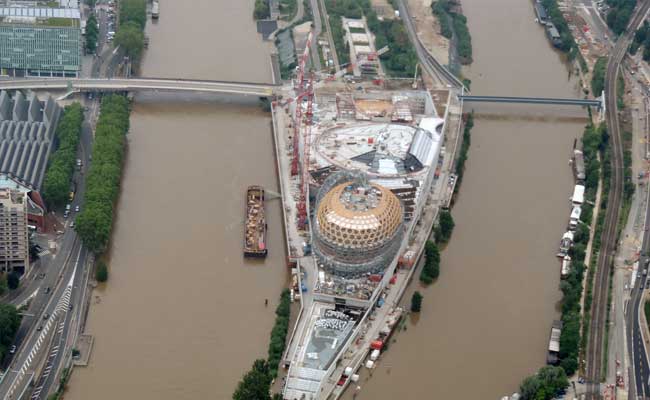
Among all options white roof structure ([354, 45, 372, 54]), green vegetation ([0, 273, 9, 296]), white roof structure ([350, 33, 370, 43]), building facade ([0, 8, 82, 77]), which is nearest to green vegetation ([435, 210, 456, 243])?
white roof structure ([354, 45, 372, 54])

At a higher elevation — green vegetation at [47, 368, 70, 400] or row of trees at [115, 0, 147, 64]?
row of trees at [115, 0, 147, 64]

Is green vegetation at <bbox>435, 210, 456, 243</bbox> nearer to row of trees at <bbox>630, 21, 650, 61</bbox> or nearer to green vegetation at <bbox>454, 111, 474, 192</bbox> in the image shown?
green vegetation at <bbox>454, 111, 474, 192</bbox>

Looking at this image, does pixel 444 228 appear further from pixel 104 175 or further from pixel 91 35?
pixel 91 35

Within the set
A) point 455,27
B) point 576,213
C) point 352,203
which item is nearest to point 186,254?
point 352,203

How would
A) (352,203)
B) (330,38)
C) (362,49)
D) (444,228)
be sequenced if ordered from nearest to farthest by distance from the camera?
(352,203) → (444,228) → (362,49) → (330,38)

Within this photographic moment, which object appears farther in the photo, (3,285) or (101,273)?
(101,273)

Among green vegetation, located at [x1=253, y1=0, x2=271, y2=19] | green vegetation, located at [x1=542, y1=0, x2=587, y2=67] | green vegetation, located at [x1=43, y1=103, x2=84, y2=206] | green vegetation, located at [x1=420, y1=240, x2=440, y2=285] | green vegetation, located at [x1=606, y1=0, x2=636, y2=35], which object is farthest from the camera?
green vegetation, located at [x1=253, y1=0, x2=271, y2=19]

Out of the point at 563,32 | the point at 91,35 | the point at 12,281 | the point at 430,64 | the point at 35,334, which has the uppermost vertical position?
the point at 563,32

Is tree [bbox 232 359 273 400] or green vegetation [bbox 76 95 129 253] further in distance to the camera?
green vegetation [bbox 76 95 129 253]
